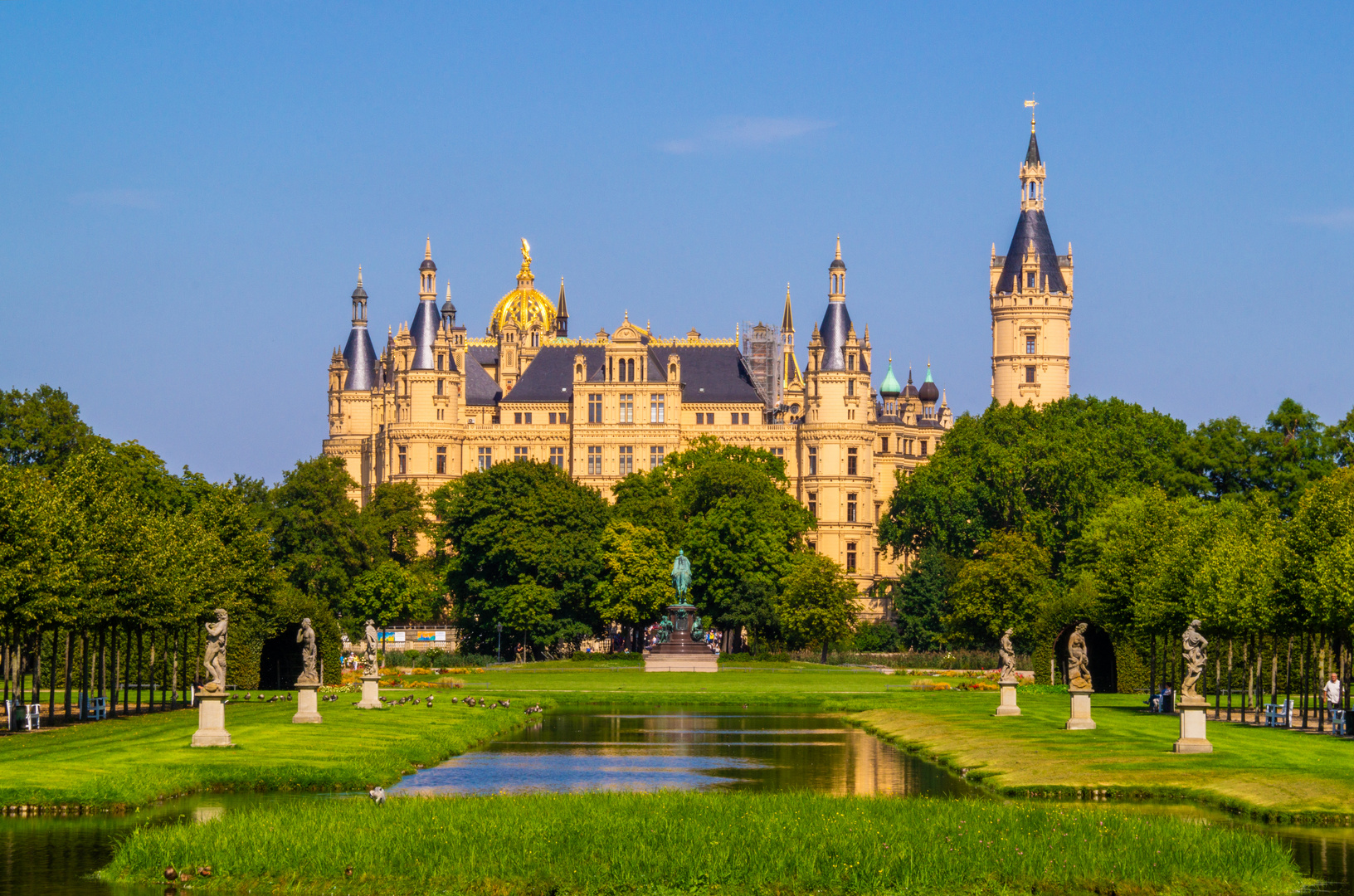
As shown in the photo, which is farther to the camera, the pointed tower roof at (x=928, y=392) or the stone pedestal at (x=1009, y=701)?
the pointed tower roof at (x=928, y=392)

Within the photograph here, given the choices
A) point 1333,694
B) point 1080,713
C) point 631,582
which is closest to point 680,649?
point 631,582

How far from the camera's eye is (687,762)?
134 feet

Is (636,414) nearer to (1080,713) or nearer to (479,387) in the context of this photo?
(479,387)

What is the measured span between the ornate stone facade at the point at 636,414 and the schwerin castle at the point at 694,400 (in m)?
0.13

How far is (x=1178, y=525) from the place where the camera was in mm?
65938

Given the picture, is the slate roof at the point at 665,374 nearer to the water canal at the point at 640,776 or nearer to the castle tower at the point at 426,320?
the castle tower at the point at 426,320

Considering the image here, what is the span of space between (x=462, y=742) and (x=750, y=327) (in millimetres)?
128784

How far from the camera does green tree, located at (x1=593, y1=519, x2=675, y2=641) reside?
10919cm

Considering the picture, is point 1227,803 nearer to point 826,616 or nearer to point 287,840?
point 287,840

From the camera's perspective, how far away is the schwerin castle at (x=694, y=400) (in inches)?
5733

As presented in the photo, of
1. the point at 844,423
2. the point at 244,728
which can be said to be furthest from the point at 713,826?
the point at 844,423

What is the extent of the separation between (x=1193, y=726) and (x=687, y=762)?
1070cm

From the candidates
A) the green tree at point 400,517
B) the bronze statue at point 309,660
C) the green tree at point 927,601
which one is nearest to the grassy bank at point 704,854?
the bronze statue at point 309,660

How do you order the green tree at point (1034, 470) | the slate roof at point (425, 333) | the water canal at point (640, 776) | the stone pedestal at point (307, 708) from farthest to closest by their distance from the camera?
the slate roof at point (425, 333)
the green tree at point (1034, 470)
the stone pedestal at point (307, 708)
the water canal at point (640, 776)
